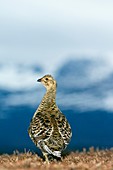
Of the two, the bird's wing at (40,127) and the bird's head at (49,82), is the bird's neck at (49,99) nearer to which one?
the bird's head at (49,82)

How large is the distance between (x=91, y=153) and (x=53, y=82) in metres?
2.96

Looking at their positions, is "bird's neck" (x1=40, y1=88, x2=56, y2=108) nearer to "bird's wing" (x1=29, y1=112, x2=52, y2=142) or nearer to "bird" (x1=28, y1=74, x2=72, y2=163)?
"bird" (x1=28, y1=74, x2=72, y2=163)

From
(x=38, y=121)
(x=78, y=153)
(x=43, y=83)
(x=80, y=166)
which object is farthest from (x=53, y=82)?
(x=80, y=166)

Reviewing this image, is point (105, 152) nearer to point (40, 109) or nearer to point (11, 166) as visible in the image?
point (40, 109)

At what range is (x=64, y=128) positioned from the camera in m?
14.6

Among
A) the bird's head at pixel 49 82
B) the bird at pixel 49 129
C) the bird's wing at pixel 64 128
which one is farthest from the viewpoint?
the bird's head at pixel 49 82

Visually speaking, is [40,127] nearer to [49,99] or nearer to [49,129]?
[49,129]

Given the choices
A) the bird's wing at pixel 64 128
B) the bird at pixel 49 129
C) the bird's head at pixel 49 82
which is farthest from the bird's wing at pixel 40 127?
the bird's head at pixel 49 82

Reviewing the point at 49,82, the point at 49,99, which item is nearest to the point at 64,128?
the point at 49,99

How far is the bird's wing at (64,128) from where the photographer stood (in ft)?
47.3

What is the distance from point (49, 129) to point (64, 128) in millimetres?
513

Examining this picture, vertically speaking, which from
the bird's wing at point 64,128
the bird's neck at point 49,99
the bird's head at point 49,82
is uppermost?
the bird's head at point 49,82

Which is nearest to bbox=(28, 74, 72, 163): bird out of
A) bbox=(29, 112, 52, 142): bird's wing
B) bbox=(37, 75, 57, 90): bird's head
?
bbox=(29, 112, 52, 142): bird's wing

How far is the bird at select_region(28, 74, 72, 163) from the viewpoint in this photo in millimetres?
14133
